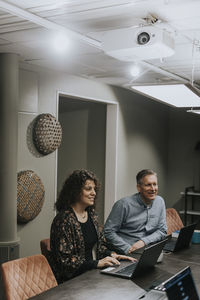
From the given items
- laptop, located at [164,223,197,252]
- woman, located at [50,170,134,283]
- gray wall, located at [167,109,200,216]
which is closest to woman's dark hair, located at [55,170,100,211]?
woman, located at [50,170,134,283]

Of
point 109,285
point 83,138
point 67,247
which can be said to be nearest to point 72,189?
point 67,247

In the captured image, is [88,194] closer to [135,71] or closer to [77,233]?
[77,233]

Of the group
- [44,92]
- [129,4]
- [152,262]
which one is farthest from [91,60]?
[152,262]

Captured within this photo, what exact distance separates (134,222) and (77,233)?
92 centimetres

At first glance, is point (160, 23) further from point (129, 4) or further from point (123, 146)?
point (123, 146)

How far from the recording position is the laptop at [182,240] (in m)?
3.31

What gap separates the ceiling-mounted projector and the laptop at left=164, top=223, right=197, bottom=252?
4.73 feet

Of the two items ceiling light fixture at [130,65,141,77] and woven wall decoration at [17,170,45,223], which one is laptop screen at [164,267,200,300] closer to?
woven wall decoration at [17,170,45,223]

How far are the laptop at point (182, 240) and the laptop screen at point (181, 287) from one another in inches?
49.9

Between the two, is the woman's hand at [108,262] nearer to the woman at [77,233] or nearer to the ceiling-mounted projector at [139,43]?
the woman at [77,233]

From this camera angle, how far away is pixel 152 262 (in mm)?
2750

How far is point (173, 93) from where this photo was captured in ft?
9.64

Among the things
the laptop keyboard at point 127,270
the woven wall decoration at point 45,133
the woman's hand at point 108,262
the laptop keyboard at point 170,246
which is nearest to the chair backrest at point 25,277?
the woman's hand at point 108,262

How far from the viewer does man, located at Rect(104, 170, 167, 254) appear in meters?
3.58
